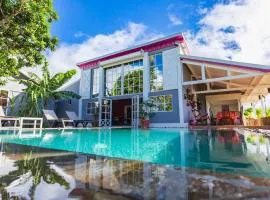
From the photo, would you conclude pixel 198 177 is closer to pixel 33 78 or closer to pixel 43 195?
pixel 43 195

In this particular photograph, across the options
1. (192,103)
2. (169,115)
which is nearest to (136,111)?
(169,115)

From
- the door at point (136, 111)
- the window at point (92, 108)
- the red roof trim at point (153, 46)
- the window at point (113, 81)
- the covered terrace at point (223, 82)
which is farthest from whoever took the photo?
the window at point (92, 108)

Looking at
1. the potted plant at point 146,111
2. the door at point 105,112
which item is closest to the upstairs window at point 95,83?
the door at point 105,112

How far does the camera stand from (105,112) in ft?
59.6

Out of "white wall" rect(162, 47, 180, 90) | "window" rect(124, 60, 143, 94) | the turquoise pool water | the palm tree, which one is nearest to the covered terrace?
"white wall" rect(162, 47, 180, 90)

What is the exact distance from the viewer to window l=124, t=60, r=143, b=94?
57.4 feet

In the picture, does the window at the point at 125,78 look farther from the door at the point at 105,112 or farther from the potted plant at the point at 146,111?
the potted plant at the point at 146,111

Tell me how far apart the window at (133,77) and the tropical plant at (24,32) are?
11.1 meters

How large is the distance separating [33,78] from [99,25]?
25.4 ft

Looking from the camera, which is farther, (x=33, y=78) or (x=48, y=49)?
(x=33, y=78)

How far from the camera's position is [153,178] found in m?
2.01

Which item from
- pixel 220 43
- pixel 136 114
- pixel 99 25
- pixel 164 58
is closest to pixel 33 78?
pixel 99 25

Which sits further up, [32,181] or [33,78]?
[33,78]

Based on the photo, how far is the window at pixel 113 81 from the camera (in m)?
18.9
